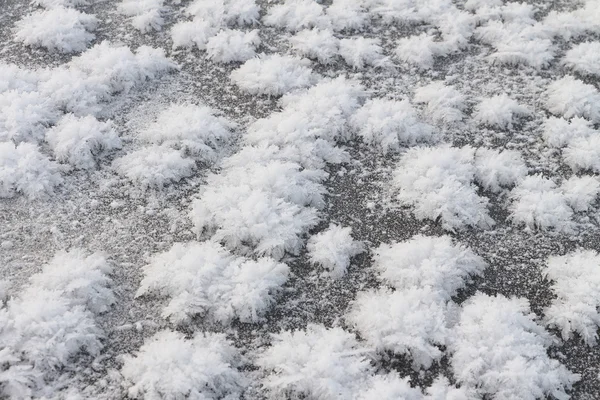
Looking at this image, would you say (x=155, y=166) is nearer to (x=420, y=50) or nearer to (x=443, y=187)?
(x=443, y=187)

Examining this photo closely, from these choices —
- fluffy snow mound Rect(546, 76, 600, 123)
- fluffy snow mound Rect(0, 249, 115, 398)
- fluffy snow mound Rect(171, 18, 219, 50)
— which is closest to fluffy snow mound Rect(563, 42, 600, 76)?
fluffy snow mound Rect(546, 76, 600, 123)

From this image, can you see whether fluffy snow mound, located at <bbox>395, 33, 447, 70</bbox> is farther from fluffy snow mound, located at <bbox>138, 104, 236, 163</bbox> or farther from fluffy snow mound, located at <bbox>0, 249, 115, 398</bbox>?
fluffy snow mound, located at <bbox>0, 249, 115, 398</bbox>

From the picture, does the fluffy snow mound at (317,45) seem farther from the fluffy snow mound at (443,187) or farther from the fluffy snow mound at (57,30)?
the fluffy snow mound at (57,30)

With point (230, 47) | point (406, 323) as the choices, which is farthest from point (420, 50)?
point (406, 323)

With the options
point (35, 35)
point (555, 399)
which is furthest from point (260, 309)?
point (35, 35)

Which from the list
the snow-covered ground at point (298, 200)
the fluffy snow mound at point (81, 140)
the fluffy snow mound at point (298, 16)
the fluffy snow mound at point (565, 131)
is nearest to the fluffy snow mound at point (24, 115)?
the snow-covered ground at point (298, 200)

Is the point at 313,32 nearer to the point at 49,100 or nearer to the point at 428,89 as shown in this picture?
the point at 428,89
